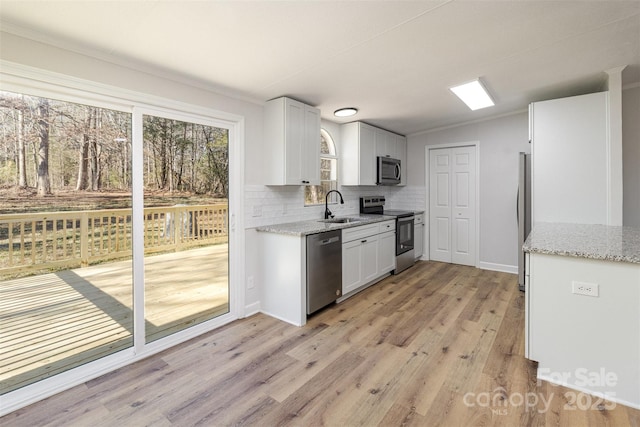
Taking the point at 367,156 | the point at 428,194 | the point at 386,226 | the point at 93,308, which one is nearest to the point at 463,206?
the point at 428,194

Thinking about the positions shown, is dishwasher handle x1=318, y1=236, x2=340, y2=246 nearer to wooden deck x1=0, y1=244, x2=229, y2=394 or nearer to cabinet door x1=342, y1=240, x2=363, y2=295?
cabinet door x1=342, y1=240, x2=363, y2=295

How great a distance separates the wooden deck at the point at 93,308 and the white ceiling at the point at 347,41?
1.59m

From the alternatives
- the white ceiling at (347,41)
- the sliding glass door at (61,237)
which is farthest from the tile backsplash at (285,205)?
the sliding glass door at (61,237)

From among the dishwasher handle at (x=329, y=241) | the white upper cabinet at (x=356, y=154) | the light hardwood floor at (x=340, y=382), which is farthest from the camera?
the white upper cabinet at (x=356, y=154)

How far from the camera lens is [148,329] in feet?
8.55

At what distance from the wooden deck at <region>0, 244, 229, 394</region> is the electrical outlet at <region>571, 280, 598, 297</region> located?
110 inches

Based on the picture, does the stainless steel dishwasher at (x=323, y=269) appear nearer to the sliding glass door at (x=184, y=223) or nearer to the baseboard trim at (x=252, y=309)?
the baseboard trim at (x=252, y=309)

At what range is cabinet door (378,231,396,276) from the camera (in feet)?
13.4

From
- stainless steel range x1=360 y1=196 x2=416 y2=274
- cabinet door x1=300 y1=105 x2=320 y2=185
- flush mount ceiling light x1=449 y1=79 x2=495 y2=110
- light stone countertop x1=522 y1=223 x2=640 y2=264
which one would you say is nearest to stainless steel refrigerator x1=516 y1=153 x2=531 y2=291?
flush mount ceiling light x1=449 y1=79 x2=495 y2=110

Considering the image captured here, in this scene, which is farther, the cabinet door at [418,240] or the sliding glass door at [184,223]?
the cabinet door at [418,240]

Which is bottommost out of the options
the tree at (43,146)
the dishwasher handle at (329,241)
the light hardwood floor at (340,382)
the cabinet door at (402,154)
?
the light hardwood floor at (340,382)

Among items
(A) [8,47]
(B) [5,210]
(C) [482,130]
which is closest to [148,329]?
(B) [5,210]

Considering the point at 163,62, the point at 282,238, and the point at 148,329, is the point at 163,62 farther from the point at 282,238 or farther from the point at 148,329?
the point at 148,329

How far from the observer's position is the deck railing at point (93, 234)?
6.32 ft
